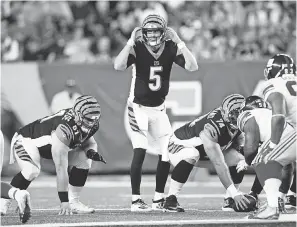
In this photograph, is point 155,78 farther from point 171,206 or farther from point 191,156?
point 171,206

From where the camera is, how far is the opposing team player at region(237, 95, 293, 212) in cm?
719

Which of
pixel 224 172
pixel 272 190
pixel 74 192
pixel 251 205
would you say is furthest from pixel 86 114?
pixel 272 190

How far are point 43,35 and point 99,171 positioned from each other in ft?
9.39

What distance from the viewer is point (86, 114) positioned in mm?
7512

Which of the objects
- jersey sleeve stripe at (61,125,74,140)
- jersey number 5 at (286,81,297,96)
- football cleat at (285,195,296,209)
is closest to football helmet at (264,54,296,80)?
jersey number 5 at (286,81,297,96)

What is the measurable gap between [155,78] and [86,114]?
1023 millimetres

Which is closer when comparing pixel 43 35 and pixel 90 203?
pixel 90 203

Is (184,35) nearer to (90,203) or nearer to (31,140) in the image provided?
(90,203)

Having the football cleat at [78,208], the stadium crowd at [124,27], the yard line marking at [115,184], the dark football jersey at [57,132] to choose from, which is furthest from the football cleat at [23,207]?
the stadium crowd at [124,27]

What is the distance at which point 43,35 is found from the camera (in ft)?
44.7

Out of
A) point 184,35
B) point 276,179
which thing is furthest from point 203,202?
point 184,35

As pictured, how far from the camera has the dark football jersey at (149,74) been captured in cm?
815

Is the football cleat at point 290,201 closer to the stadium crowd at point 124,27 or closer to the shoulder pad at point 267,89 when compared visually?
the shoulder pad at point 267,89

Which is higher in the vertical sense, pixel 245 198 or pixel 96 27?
pixel 96 27
